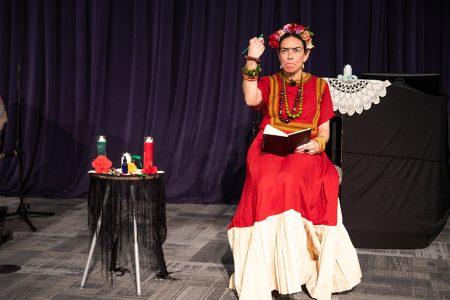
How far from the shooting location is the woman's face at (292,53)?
9.73 feet

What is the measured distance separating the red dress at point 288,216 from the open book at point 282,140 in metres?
0.06

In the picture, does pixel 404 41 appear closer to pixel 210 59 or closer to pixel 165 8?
pixel 210 59

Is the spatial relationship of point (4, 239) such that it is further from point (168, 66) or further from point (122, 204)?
point (168, 66)

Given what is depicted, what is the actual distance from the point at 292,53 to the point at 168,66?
2.76 m

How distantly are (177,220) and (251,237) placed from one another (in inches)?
80.4

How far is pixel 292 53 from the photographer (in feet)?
9.75

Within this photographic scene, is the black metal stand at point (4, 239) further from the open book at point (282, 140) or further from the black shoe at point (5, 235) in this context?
the open book at point (282, 140)

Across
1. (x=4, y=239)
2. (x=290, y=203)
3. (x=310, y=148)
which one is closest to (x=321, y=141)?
(x=310, y=148)

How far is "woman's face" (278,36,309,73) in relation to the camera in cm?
297

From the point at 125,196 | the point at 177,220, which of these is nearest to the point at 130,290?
the point at 125,196

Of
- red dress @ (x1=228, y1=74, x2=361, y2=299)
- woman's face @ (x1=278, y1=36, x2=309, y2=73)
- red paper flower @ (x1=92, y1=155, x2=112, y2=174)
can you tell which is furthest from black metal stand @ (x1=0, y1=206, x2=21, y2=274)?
woman's face @ (x1=278, y1=36, x2=309, y2=73)

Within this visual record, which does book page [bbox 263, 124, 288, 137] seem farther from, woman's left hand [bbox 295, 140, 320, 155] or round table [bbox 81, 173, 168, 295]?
round table [bbox 81, 173, 168, 295]

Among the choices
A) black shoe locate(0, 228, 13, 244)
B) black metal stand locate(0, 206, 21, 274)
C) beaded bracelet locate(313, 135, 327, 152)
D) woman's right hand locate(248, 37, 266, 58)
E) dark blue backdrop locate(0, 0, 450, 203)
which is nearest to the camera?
woman's right hand locate(248, 37, 266, 58)

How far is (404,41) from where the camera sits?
518cm
